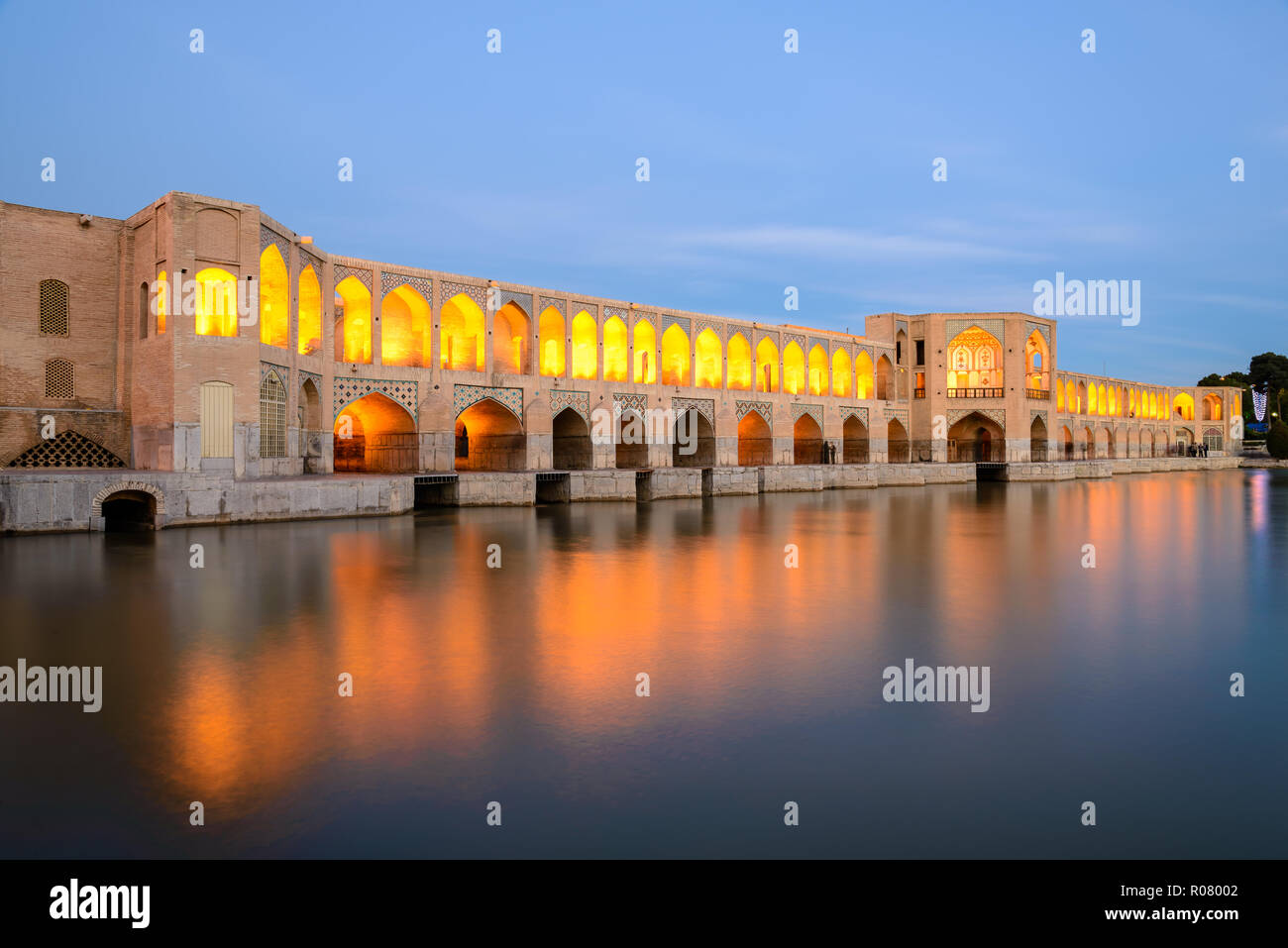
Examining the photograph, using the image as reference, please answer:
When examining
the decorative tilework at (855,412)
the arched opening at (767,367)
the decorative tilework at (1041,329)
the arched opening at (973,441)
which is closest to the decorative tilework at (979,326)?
the decorative tilework at (1041,329)

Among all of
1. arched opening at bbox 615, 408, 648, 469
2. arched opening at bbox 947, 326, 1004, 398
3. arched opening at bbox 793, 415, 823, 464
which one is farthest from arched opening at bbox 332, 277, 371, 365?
arched opening at bbox 947, 326, 1004, 398

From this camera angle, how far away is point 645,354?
973 inches

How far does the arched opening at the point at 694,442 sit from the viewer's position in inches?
1020

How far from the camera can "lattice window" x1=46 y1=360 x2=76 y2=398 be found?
14.6m

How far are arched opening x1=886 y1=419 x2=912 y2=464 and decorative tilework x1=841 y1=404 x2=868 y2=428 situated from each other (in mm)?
2502

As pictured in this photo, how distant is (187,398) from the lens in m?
13.2

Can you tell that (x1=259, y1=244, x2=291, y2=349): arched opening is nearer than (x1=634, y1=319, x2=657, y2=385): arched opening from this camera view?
Yes

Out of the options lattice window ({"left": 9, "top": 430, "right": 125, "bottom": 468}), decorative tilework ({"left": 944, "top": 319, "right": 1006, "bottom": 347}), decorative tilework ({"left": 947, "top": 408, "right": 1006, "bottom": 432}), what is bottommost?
lattice window ({"left": 9, "top": 430, "right": 125, "bottom": 468})

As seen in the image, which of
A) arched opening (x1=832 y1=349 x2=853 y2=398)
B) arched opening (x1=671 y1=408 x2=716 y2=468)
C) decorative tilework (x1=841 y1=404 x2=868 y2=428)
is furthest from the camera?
arched opening (x1=832 y1=349 x2=853 y2=398)

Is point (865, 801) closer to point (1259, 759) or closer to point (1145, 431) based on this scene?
point (1259, 759)

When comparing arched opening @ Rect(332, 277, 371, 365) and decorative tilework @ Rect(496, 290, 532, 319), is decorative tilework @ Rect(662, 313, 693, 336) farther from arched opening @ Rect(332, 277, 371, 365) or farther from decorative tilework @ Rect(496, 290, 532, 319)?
arched opening @ Rect(332, 277, 371, 365)

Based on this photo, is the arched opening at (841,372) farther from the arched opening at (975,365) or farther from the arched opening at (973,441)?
the arched opening at (973,441)

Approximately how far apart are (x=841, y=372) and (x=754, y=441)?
19.2 feet

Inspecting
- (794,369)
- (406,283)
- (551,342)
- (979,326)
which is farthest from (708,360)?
(979,326)
